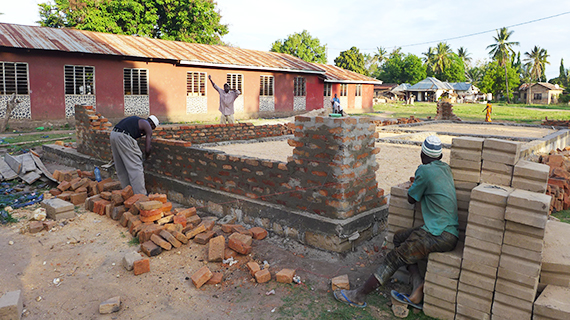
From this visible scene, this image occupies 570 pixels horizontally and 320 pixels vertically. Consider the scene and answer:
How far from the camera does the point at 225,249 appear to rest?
436 centimetres

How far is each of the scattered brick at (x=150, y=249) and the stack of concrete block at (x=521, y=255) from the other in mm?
3322

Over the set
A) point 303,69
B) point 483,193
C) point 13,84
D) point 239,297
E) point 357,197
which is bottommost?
point 239,297

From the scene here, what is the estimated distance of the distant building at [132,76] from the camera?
1523 centimetres

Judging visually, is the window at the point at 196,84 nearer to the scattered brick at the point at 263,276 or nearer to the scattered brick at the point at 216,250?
the scattered brick at the point at 216,250

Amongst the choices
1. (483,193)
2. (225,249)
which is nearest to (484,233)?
(483,193)

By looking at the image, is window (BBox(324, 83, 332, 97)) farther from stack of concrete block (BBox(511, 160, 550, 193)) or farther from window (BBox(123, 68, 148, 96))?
stack of concrete block (BBox(511, 160, 550, 193))

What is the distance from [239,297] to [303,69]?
71.1 feet

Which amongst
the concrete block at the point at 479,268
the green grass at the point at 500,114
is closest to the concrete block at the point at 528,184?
the concrete block at the point at 479,268

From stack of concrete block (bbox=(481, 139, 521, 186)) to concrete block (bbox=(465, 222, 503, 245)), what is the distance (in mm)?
522

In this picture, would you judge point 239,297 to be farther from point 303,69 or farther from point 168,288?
point 303,69

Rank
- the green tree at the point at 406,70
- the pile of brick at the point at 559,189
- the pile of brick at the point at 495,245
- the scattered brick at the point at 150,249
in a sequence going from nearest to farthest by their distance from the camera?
the pile of brick at the point at 495,245 < the scattered brick at the point at 150,249 < the pile of brick at the point at 559,189 < the green tree at the point at 406,70

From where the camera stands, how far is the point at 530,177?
3.10 m

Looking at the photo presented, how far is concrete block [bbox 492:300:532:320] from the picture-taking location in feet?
9.22

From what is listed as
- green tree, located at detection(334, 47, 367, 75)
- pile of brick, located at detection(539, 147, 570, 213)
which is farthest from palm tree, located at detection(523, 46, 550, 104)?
pile of brick, located at detection(539, 147, 570, 213)
